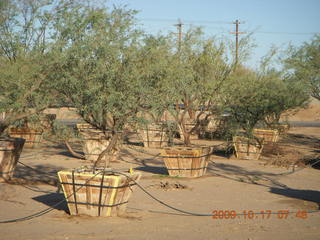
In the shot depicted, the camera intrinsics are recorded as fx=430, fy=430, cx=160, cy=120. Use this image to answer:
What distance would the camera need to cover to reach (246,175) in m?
12.7

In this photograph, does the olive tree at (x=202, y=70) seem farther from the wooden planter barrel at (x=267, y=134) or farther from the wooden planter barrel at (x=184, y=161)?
the wooden planter barrel at (x=267, y=134)

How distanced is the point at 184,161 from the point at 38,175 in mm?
4057

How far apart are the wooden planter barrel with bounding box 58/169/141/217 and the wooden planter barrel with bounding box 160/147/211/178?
4329mm

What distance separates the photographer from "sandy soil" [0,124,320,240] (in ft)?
20.9

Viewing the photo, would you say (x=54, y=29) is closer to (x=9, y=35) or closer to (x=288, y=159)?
(x=9, y=35)

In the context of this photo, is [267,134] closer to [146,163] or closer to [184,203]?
[146,163]

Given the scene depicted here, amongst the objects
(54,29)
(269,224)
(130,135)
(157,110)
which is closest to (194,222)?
(269,224)

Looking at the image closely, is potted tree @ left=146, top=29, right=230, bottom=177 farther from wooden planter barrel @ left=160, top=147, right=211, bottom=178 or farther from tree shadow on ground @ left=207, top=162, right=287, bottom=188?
tree shadow on ground @ left=207, top=162, right=287, bottom=188

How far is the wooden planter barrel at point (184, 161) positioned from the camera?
11.5 metres

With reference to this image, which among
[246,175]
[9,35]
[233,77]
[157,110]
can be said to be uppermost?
[9,35]

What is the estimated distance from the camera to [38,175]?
1191cm

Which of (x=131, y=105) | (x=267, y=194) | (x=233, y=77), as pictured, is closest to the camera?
(x=131, y=105)

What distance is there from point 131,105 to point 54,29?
9.53 feet

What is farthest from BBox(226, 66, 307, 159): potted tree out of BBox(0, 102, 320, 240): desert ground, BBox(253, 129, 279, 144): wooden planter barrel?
BBox(253, 129, 279, 144): wooden planter barrel
